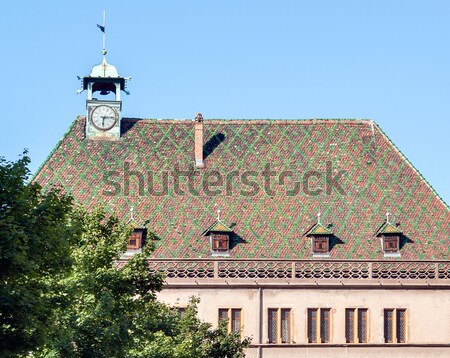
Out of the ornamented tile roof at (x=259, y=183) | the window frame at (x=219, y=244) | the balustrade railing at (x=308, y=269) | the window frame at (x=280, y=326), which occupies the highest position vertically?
the ornamented tile roof at (x=259, y=183)

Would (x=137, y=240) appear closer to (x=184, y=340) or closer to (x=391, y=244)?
(x=391, y=244)

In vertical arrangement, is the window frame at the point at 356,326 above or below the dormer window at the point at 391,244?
below

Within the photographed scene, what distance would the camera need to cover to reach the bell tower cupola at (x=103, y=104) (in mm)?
73562

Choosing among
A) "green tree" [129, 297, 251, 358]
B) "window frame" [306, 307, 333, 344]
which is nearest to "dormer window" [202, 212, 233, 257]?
"window frame" [306, 307, 333, 344]

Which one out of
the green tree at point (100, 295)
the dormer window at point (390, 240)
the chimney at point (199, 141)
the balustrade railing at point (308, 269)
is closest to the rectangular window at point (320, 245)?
the balustrade railing at point (308, 269)

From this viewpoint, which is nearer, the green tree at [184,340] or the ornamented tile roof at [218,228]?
the green tree at [184,340]

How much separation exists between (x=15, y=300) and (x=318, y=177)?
36680mm

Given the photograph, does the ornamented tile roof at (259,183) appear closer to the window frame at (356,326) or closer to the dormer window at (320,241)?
the dormer window at (320,241)

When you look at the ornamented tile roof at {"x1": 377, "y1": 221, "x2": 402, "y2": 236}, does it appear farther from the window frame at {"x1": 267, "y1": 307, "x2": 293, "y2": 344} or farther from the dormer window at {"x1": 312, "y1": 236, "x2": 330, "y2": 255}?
the window frame at {"x1": 267, "y1": 307, "x2": 293, "y2": 344}

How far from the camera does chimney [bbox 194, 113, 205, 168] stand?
239 feet

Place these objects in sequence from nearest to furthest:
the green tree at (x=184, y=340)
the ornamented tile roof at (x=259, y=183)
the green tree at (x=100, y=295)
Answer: the green tree at (x=100, y=295) → the green tree at (x=184, y=340) → the ornamented tile roof at (x=259, y=183)

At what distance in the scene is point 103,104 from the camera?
74.2 meters

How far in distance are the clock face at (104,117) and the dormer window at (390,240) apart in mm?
13438

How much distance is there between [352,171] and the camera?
72812mm
